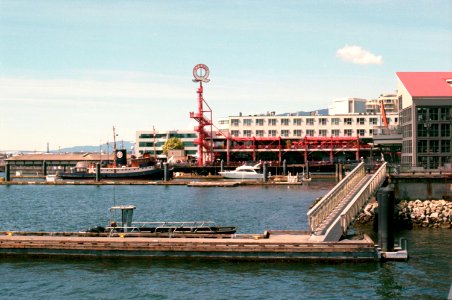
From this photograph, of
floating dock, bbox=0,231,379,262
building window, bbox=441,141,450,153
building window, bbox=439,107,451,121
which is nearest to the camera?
floating dock, bbox=0,231,379,262

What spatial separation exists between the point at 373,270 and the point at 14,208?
60.7 meters

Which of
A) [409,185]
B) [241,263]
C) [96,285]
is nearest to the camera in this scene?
[96,285]

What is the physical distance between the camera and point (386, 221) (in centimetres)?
4100

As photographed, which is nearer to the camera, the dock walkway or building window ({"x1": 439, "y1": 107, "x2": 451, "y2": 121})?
the dock walkway

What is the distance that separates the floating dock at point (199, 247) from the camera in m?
38.9

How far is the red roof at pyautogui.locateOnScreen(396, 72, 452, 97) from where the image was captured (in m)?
85.7

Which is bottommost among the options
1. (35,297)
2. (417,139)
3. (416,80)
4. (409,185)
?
(35,297)

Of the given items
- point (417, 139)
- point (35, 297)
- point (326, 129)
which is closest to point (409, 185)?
point (417, 139)

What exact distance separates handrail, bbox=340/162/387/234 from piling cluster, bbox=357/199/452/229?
13.0 ft

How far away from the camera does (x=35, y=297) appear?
33.8m

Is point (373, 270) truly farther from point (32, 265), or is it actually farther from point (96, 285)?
point (32, 265)

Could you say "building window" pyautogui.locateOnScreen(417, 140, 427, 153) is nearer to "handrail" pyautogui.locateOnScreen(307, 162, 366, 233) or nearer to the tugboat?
"handrail" pyautogui.locateOnScreen(307, 162, 366, 233)

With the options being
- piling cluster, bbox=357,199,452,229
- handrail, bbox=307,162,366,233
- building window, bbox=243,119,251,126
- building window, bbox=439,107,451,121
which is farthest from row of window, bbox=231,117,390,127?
handrail, bbox=307,162,366,233

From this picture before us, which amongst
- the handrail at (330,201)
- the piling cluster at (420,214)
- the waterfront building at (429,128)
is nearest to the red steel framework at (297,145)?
the waterfront building at (429,128)
